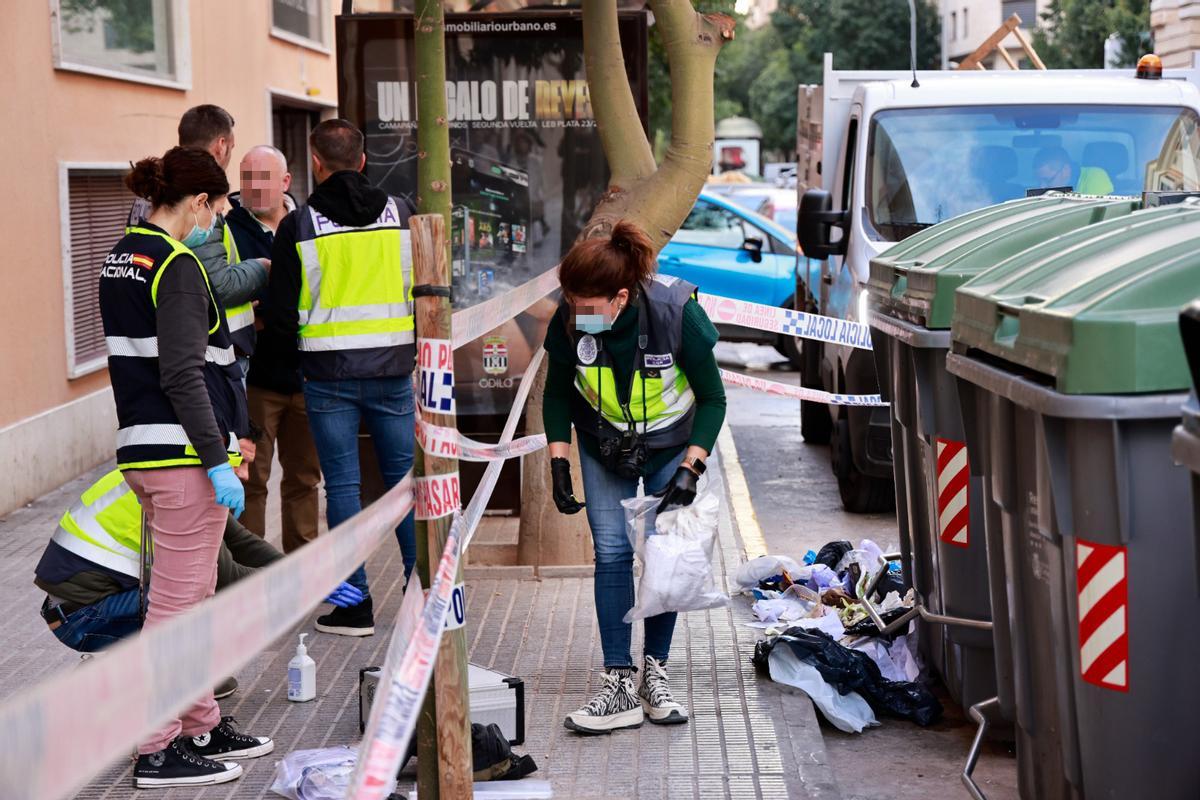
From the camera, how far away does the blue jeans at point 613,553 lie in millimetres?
5281

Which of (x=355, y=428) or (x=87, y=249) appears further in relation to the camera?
(x=87, y=249)

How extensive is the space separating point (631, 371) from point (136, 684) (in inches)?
113

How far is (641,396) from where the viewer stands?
16.9 feet

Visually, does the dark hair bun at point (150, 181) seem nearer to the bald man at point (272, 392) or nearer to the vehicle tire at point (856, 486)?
the bald man at point (272, 392)

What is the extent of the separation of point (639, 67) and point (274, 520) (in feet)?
10.4

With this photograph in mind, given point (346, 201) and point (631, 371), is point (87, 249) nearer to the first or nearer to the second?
point (346, 201)

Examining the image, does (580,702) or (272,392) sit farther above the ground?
(272,392)

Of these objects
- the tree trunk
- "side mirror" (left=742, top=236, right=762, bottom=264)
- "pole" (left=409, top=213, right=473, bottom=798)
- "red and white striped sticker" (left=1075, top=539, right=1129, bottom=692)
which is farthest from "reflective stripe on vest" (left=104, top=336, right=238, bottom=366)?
"side mirror" (left=742, top=236, right=762, bottom=264)

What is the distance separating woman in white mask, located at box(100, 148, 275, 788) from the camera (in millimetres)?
4531

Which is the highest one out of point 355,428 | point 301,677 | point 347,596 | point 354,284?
point 354,284

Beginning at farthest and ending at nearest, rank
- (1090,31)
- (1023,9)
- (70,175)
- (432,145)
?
1. (1023,9)
2. (1090,31)
3. (70,175)
4. (432,145)

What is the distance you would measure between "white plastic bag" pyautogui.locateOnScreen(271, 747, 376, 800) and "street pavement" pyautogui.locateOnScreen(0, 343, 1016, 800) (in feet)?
0.35

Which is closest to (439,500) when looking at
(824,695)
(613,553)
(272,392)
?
(613,553)

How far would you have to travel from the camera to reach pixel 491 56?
8148 mm
